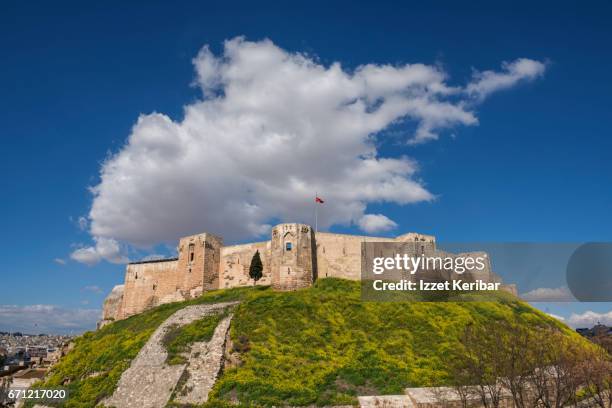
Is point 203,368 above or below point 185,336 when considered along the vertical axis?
below

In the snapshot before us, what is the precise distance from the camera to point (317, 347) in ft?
113

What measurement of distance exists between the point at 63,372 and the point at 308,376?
22.2 metres

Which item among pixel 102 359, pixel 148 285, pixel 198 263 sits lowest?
pixel 102 359

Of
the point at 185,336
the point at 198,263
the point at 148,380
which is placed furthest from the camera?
the point at 198,263

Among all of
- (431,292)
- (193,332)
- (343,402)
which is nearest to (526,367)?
(343,402)

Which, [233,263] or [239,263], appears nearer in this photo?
[239,263]

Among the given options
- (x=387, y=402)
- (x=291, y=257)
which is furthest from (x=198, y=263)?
(x=387, y=402)

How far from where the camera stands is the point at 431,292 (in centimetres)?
4581

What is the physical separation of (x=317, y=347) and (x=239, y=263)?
23.8 metres

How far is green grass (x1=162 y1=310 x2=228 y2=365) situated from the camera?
110 ft

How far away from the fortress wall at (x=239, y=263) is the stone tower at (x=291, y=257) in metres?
5.38

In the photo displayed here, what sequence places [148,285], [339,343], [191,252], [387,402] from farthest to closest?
[148,285] → [191,252] → [339,343] → [387,402]

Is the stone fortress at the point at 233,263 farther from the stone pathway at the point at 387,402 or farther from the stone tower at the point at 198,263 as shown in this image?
the stone pathway at the point at 387,402

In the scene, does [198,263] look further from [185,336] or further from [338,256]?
[185,336]
